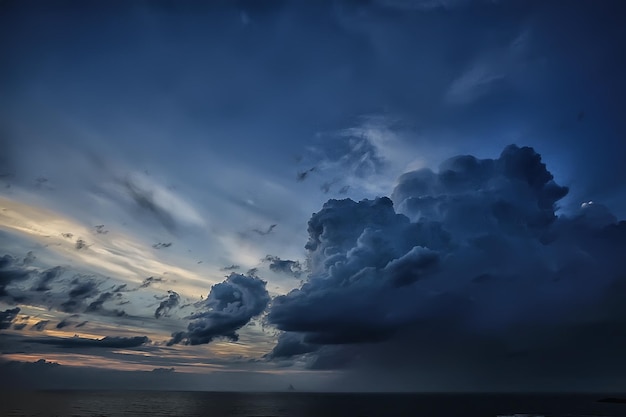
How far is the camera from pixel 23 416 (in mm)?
190625

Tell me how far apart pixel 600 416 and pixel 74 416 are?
795 ft

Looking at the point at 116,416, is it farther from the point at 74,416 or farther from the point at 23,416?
the point at 23,416

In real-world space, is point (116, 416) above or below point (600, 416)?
below

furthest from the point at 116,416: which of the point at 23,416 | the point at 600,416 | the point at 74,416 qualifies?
the point at 600,416

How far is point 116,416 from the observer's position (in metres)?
199

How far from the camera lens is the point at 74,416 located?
19625 cm

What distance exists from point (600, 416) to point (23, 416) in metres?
262

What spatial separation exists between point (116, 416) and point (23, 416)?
3884cm

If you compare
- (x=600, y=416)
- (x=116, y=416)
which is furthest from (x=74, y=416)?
(x=600, y=416)

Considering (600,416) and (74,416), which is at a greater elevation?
(600,416)

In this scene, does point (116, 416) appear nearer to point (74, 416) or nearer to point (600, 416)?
point (74, 416)

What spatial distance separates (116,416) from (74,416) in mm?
18363
